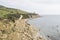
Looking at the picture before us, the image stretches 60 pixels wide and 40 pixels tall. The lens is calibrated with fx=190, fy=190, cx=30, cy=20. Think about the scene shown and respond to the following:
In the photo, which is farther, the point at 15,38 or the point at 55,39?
the point at 55,39

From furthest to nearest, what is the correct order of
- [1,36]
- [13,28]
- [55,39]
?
[55,39] < [13,28] < [1,36]

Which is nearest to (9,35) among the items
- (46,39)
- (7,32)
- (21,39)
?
(7,32)

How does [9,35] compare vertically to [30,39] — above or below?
above

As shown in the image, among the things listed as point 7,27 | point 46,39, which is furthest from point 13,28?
point 46,39

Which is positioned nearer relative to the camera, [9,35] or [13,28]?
[9,35]

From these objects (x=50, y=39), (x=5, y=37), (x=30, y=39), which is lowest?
(x=50, y=39)

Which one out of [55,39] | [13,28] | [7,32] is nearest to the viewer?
[7,32]

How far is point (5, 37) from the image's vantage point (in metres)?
38.2

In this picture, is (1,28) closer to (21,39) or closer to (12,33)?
(12,33)

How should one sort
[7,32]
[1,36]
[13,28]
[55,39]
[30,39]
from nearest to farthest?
[1,36], [7,32], [13,28], [30,39], [55,39]

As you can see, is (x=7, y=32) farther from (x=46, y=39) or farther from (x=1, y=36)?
(x=46, y=39)

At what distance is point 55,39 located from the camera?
216 ft

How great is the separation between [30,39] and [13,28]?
650 centimetres

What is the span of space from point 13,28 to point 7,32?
4017 mm
